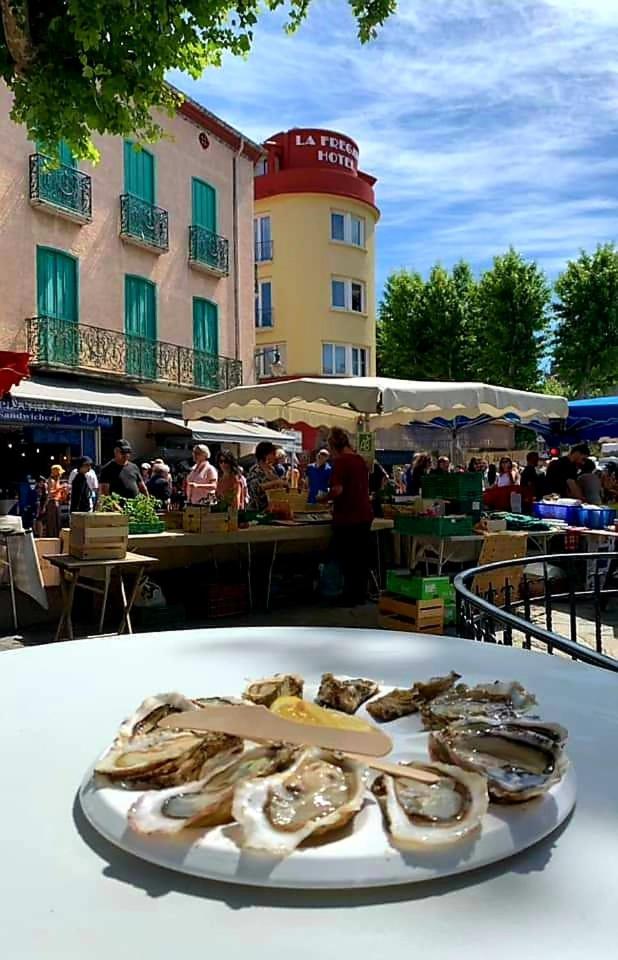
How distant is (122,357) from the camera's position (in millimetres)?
17250

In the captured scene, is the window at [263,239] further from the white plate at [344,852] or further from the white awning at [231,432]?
the white plate at [344,852]

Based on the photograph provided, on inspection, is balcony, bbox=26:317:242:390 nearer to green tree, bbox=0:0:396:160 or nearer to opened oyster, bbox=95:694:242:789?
green tree, bbox=0:0:396:160

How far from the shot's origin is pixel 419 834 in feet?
2.92

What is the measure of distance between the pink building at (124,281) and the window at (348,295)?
676 centimetres

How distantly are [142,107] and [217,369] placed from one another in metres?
14.9

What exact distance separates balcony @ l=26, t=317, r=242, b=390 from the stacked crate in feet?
34.2

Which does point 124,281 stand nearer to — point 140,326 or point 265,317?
point 140,326

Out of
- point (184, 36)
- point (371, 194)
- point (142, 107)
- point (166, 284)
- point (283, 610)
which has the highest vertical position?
point (371, 194)

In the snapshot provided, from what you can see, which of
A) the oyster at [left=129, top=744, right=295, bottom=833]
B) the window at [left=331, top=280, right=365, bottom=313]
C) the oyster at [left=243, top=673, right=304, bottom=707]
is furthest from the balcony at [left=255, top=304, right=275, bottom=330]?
the oyster at [left=129, top=744, right=295, bottom=833]

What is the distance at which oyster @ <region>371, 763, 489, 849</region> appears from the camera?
89 cm

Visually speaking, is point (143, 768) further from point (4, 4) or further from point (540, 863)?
point (4, 4)

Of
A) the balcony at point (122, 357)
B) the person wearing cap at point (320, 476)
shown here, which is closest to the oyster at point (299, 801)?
the person wearing cap at point (320, 476)

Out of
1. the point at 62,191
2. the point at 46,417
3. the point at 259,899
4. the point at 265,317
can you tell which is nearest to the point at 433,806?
the point at 259,899

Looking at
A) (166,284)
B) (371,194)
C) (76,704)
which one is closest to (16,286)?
(166,284)
